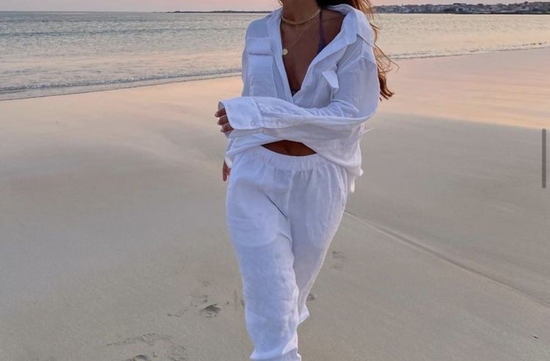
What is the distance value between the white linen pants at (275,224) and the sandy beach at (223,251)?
807 mm

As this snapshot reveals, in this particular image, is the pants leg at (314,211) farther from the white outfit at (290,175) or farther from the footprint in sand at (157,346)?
the footprint in sand at (157,346)

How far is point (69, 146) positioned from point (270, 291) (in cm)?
497

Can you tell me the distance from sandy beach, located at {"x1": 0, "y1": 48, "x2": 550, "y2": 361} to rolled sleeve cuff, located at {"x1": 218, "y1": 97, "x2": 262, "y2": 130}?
53.8 inches

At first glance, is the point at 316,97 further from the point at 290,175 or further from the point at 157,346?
the point at 157,346

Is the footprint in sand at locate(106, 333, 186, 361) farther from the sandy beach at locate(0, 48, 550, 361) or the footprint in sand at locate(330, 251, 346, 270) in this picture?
the footprint in sand at locate(330, 251, 346, 270)

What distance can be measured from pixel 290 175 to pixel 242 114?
0.33 meters

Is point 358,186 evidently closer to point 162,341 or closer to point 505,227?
point 505,227

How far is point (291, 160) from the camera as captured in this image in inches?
79.5

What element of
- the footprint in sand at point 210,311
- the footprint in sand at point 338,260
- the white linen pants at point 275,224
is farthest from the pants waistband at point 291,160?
the footprint in sand at point 338,260

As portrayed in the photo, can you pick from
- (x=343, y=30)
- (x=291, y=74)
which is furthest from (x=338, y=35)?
(x=291, y=74)

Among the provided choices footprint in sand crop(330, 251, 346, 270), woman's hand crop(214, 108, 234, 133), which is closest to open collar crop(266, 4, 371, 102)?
woman's hand crop(214, 108, 234, 133)

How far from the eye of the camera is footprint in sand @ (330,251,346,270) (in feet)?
11.9

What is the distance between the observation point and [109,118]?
8.02m

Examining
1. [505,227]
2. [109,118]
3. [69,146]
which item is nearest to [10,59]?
[109,118]
